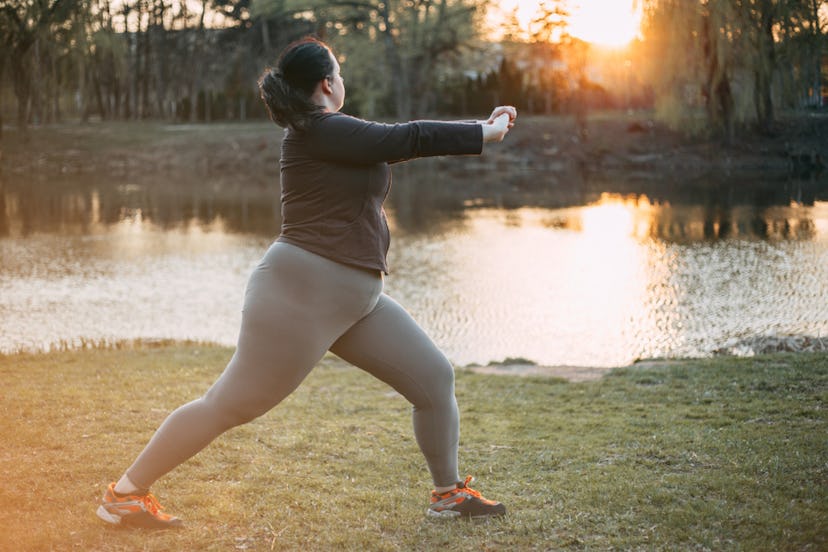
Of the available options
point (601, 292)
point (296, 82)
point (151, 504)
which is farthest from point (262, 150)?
point (296, 82)

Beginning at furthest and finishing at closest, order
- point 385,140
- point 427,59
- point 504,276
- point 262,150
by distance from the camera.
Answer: point 427,59 → point 262,150 → point 504,276 → point 385,140

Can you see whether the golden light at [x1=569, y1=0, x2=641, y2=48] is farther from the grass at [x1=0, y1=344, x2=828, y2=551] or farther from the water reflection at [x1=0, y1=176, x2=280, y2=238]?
the grass at [x1=0, y1=344, x2=828, y2=551]

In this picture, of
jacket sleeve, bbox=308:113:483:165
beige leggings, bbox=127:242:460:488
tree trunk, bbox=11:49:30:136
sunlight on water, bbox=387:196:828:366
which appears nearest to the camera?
jacket sleeve, bbox=308:113:483:165

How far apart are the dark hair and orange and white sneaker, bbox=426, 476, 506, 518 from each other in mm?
1567

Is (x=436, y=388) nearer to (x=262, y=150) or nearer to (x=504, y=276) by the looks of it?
(x=504, y=276)

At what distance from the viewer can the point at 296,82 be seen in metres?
3.39

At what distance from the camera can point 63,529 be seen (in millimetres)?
3607

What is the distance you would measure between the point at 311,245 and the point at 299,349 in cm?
38

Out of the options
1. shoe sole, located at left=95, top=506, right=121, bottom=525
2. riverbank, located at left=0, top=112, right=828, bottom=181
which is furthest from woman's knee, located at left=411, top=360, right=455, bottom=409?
riverbank, located at left=0, top=112, right=828, bottom=181

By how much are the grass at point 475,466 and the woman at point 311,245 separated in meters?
0.48

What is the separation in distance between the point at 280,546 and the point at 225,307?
9653 millimetres

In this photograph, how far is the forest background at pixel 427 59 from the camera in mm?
22906

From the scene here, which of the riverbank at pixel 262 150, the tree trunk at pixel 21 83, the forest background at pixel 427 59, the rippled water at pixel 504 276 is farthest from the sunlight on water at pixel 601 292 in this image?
the tree trunk at pixel 21 83

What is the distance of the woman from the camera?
10.9 ft
